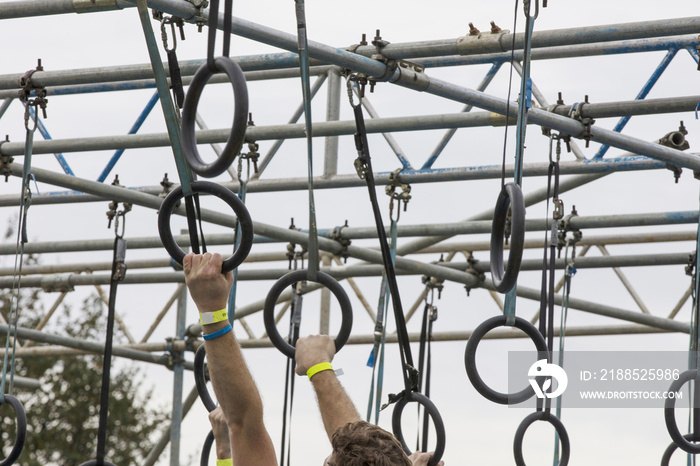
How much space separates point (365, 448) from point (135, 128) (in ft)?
16.4

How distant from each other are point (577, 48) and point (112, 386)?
20.5 meters

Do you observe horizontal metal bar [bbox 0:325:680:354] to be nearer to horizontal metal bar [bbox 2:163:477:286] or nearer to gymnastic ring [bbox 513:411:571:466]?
horizontal metal bar [bbox 2:163:477:286]

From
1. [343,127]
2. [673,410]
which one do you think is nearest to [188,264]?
[673,410]

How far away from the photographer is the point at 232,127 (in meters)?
3.19

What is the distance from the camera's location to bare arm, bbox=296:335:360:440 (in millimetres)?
3619

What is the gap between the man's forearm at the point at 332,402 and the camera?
3.62m

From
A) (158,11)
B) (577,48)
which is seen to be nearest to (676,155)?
(577,48)

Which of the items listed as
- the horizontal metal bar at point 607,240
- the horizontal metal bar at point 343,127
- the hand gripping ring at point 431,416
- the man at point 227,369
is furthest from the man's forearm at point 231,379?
the horizontal metal bar at point 607,240

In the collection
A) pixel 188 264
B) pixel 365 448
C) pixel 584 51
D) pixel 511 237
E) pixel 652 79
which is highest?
pixel 584 51

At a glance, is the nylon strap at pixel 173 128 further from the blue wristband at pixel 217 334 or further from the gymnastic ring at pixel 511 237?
the gymnastic ring at pixel 511 237

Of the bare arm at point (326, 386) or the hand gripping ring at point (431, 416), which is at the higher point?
the hand gripping ring at point (431, 416)

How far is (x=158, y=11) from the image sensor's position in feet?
16.6

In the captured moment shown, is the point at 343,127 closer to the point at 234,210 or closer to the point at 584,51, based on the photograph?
the point at 584,51

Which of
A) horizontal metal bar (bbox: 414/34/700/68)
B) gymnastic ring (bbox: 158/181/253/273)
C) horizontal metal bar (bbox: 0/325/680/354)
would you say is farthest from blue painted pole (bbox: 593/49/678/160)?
gymnastic ring (bbox: 158/181/253/273)
